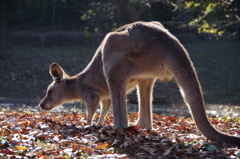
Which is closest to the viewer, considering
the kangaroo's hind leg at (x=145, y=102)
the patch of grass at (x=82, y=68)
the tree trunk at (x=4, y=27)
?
the kangaroo's hind leg at (x=145, y=102)

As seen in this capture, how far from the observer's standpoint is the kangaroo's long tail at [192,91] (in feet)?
15.4

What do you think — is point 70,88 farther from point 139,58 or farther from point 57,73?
point 139,58

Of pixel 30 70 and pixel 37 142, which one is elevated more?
pixel 30 70

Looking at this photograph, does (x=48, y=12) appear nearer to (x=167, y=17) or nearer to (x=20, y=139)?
(x=167, y=17)

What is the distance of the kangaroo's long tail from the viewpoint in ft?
15.4

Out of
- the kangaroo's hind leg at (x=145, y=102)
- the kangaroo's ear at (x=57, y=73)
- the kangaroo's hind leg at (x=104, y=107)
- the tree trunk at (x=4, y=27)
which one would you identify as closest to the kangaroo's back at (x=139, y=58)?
the kangaroo's hind leg at (x=145, y=102)

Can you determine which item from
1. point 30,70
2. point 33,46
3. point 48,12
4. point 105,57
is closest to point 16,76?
point 30,70

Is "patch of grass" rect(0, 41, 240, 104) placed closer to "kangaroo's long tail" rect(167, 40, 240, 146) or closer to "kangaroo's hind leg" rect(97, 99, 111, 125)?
"kangaroo's hind leg" rect(97, 99, 111, 125)

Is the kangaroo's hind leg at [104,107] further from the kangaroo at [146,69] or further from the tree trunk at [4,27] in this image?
the tree trunk at [4,27]

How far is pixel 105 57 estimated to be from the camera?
5504 millimetres

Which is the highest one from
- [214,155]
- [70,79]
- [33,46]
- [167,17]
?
[167,17]

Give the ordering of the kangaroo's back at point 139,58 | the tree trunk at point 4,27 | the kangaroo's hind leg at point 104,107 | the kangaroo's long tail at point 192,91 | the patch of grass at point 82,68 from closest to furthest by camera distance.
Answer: the kangaroo's long tail at point 192,91, the kangaroo's back at point 139,58, the kangaroo's hind leg at point 104,107, the patch of grass at point 82,68, the tree trunk at point 4,27

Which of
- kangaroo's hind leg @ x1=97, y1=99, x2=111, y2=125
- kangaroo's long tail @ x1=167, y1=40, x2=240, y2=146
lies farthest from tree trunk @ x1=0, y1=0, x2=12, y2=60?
kangaroo's long tail @ x1=167, y1=40, x2=240, y2=146

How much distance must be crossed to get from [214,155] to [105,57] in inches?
74.8
